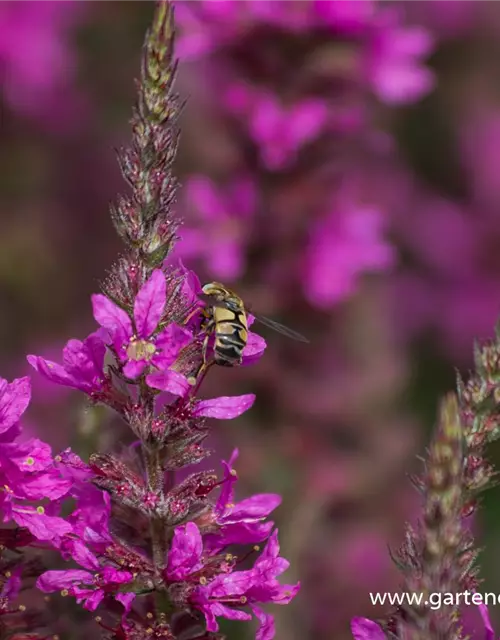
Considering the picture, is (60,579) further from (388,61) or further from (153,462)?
(388,61)

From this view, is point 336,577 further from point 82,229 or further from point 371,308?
point 82,229

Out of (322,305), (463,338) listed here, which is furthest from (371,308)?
(463,338)

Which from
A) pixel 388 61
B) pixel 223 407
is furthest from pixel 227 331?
pixel 388 61

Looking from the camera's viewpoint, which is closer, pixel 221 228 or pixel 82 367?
pixel 82 367

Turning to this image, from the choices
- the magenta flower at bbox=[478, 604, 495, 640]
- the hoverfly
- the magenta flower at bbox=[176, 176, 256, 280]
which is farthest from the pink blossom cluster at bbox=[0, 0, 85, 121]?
the magenta flower at bbox=[478, 604, 495, 640]

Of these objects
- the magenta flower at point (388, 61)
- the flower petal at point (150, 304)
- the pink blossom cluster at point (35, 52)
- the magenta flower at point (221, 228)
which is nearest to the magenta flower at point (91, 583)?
the flower petal at point (150, 304)
